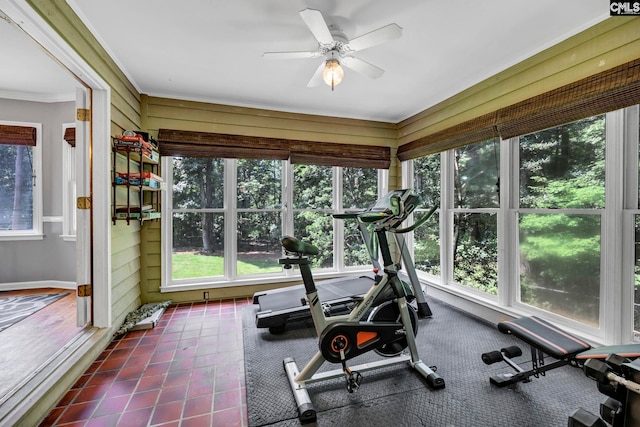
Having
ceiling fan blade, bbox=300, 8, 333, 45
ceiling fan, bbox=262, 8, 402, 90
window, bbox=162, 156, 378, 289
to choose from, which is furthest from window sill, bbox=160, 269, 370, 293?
ceiling fan blade, bbox=300, 8, 333, 45

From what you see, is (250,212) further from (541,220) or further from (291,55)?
(541,220)

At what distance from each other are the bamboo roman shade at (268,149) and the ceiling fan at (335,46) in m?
1.45

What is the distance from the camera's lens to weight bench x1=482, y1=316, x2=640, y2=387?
5.28 feet

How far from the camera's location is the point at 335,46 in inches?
89.4

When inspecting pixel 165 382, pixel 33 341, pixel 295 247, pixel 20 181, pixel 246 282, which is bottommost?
pixel 165 382

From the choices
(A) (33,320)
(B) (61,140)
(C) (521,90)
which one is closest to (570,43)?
(C) (521,90)

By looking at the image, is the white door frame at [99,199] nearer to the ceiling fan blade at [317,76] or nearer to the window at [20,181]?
the ceiling fan blade at [317,76]

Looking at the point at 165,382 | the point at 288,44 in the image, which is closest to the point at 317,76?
the point at 288,44

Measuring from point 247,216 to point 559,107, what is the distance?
11.7 feet

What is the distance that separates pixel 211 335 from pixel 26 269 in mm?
3276

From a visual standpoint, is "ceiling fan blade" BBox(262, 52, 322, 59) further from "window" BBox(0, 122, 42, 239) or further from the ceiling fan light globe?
"window" BBox(0, 122, 42, 239)

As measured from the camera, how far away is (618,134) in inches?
83.2

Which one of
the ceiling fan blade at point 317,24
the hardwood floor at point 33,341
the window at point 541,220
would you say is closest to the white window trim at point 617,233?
the window at point 541,220

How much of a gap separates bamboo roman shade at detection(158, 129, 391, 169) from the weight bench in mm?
2940
